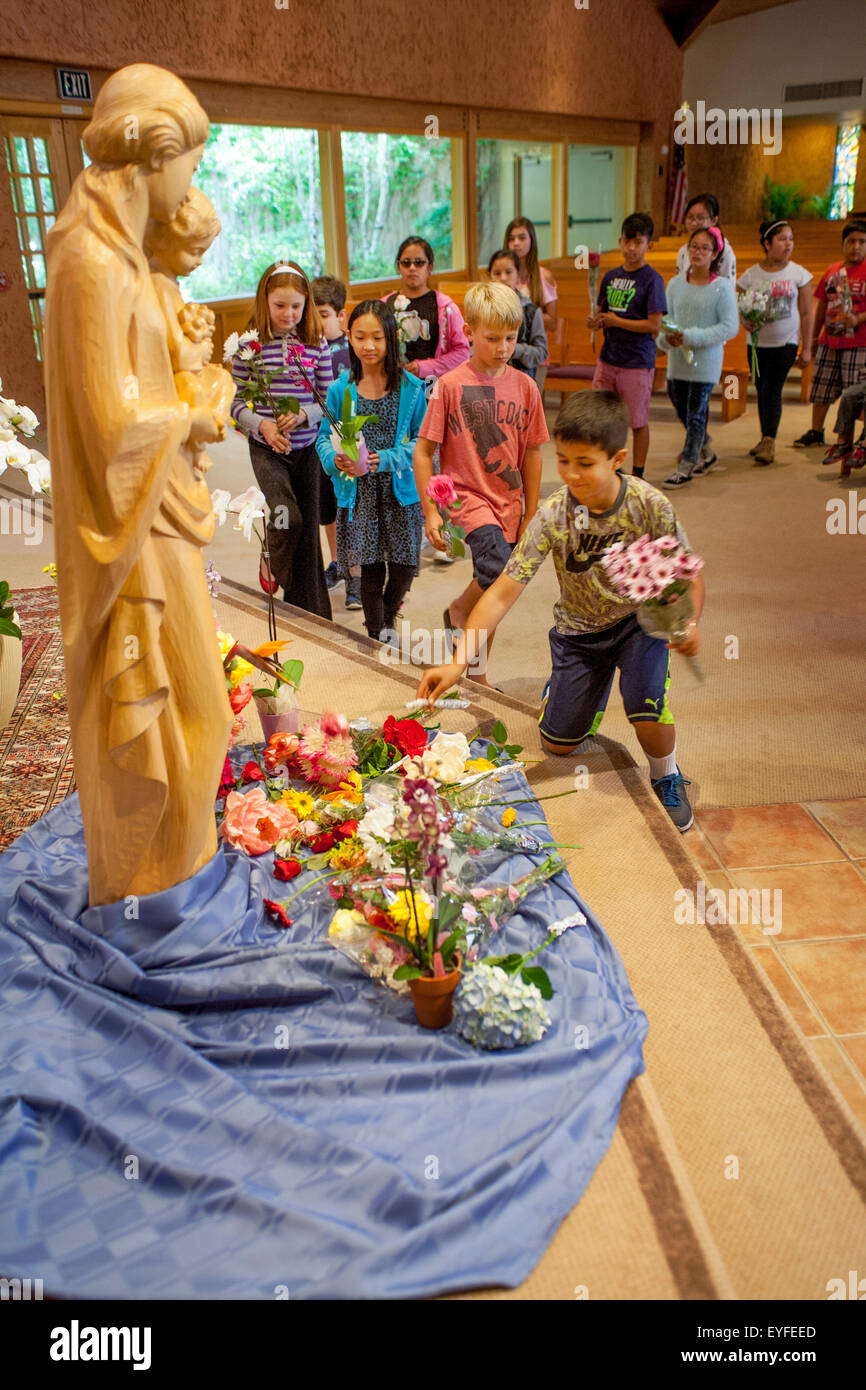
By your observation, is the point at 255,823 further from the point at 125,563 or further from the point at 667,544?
the point at 667,544

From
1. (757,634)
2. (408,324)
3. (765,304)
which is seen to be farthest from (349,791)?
(765,304)

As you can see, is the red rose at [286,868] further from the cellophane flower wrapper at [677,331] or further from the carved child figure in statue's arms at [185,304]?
the cellophane flower wrapper at [677,331]

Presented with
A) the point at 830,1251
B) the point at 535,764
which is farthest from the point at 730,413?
the point at 830,1251

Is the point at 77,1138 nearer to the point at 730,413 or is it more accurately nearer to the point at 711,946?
the point at 711,946

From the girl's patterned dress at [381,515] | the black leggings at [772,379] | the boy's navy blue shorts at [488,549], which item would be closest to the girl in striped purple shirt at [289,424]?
the girl's patterned dress at [381,515]

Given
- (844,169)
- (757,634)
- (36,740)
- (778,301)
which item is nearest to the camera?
(36,740)

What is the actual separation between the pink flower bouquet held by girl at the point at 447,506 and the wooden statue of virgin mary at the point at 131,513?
1668 millimetres

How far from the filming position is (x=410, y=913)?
2.31m

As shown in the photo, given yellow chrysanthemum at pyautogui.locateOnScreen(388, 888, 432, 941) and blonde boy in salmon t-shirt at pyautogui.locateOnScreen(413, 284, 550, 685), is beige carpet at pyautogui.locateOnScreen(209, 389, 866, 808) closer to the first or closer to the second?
blonde boy in salmon t-shirt at pyautogui.locateOnScreen(413, 284, 550, 685)

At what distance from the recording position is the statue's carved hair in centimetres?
190

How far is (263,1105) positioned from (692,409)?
6113mm

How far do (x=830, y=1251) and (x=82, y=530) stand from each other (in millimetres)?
1831

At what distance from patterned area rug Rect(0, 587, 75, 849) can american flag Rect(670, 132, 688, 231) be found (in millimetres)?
14336

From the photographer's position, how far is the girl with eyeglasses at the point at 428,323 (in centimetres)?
529
